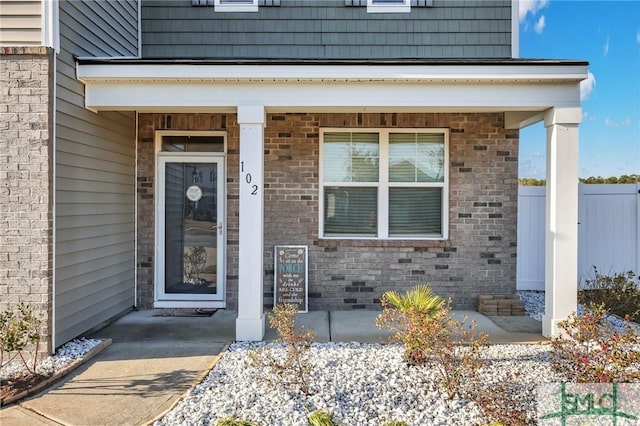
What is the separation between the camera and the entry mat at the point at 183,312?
241 inches

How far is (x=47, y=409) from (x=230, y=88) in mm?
3458

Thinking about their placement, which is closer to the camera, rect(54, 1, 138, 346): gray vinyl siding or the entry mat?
rect(54, 1, 138, 346): gray vinyl siding

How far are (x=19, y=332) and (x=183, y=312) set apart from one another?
2415 mm

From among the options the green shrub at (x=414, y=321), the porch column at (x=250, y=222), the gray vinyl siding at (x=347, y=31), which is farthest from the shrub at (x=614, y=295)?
the porch column at (x=250, y=222)

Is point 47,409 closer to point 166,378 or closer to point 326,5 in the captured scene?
point 166,378

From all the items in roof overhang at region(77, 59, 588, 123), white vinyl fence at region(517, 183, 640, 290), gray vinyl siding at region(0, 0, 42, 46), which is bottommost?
white vinyl fence at region(517, 183, 640, 290)

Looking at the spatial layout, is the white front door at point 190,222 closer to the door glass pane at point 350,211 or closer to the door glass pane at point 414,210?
the door glass pane at point 350,211

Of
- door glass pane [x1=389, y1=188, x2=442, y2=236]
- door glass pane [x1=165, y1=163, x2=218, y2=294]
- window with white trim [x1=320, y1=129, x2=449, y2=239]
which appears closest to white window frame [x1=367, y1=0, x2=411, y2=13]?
window with white trim [x1=320, y1=129, x2=449, y2=239]

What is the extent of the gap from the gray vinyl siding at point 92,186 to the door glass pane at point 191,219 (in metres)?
0.51

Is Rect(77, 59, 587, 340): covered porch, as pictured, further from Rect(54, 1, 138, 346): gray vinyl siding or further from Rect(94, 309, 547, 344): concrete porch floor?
Rect(94, 309, 547, 344): concrete porch floor

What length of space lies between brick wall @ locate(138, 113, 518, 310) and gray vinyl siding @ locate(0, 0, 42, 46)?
2.12 m

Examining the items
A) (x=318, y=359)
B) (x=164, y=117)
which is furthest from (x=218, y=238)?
(x=318, y=359)

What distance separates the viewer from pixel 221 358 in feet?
14.7

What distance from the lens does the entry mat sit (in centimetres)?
611
